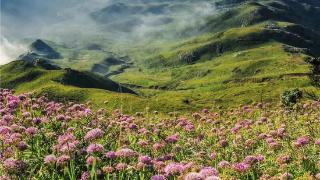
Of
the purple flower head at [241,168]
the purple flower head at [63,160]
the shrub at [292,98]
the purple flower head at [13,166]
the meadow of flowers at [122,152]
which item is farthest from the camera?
the shrub at [292,98]

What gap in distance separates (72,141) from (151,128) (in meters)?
7.37

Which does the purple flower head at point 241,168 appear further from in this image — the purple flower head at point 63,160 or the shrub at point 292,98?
the shrub at point 292,98

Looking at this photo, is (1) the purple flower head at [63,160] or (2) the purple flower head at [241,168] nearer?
(1) the purple flower head at [63,160]

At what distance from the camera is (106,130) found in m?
15.0

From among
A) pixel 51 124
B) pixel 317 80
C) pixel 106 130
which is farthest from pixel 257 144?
pixel 317 80

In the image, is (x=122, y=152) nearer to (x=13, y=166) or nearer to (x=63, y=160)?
(x=63, y=160)

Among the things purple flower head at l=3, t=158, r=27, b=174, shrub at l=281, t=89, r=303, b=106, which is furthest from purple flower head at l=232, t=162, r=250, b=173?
shrub at l=281, t=89, r=303, b=106

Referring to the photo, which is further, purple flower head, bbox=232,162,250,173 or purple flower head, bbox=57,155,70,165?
purple flower head, bbox=232,162,250,173

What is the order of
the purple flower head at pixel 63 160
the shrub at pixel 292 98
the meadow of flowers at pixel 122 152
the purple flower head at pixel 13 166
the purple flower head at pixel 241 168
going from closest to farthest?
1. the purple flower head at pixel 13 166
2. the purple flower head at pixel 63 160
3. the meadow of flowers at pixel 122 152
4. the purple flower head at pixel 241 168
5. the shrub at pixel 292 98

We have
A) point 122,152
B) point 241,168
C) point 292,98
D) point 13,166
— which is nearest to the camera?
point 13,166

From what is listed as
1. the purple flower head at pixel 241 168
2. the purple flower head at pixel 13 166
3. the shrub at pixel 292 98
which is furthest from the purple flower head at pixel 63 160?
the shrub at pixel 292 98

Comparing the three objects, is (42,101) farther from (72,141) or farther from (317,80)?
(317,80)

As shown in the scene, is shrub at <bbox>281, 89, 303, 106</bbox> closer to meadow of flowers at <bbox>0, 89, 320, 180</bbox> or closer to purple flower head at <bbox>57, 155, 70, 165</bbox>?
meadow of flowers at <bbox>0, 89, 320, 180</bbox>

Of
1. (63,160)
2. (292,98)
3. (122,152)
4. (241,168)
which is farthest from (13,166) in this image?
(292,98)
